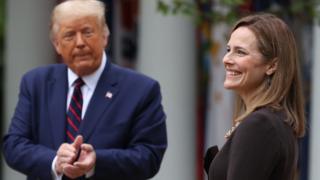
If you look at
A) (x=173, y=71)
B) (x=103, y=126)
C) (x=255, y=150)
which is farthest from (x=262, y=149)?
(x=173, y=71)

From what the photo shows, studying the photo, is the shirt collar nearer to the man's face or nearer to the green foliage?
the man's face

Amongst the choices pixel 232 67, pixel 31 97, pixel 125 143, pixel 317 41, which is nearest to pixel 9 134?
pixel 31 97

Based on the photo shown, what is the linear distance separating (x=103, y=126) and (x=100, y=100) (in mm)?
136

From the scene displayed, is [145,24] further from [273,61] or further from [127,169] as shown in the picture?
[273,61]

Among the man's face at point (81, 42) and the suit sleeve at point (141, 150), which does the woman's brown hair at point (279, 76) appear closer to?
the suit sleeve at point (141, 150)

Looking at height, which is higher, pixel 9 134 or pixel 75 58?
pixel 75 58

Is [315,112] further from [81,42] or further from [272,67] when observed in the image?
[272,67]

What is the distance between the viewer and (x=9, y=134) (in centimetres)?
476

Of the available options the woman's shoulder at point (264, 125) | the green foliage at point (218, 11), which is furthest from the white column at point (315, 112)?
the woman's shoulder at point (264, 125)

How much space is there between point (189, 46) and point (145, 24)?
0.44 metres

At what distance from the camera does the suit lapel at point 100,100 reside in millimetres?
4645

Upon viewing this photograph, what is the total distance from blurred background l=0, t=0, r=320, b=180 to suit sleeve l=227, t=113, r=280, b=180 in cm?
483

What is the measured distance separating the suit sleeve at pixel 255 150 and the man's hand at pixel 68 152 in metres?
1.03

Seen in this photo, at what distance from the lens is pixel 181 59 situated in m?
9.07
